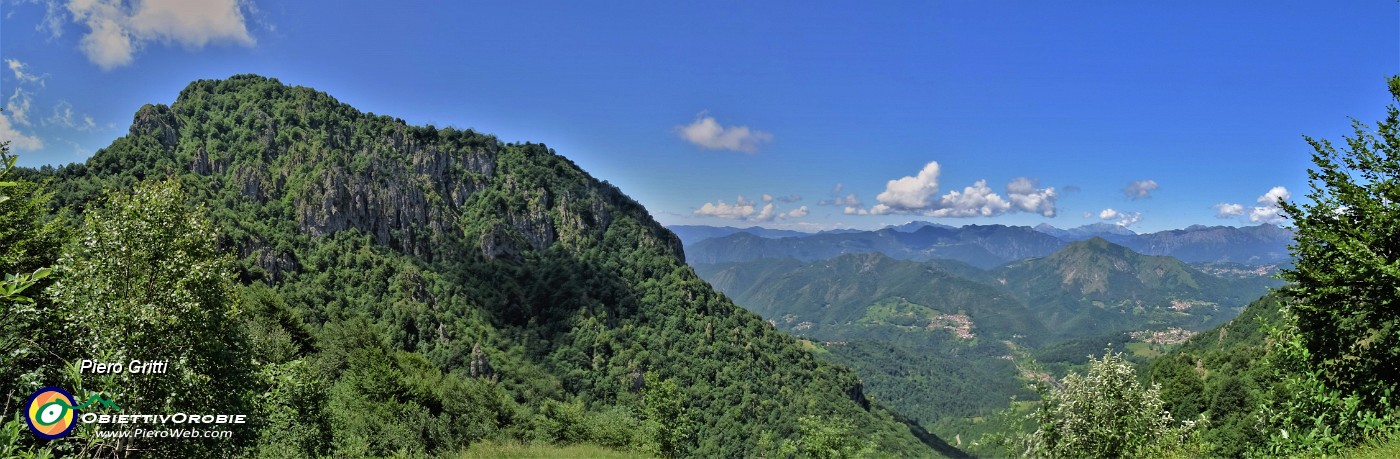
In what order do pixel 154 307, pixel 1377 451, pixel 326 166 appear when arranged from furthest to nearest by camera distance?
1. pixel 326 166
2. pixel 154 307
3. pixel 1377 451

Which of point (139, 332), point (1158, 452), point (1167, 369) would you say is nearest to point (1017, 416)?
point (1158, 452)

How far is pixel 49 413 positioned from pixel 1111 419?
83.0ft

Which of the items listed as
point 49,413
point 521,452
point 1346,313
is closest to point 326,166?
point 521,452

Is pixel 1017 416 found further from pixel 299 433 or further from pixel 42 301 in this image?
pixel 299 433

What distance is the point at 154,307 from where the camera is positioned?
12734 mm

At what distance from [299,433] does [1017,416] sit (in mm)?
32742

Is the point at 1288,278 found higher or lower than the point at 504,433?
higher

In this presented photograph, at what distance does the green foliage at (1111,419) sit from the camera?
57.1 feet

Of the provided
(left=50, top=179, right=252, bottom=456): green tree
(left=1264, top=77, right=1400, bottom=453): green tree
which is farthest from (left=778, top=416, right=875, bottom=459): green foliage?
(left=50, top=179, right=252, bottom=456): green tree

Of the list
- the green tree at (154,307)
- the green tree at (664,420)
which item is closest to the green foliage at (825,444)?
the green tree at (664,420)

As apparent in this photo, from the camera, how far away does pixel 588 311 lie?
174m

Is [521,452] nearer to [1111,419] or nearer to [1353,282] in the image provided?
[1111,419]

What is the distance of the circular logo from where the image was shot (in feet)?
28.6

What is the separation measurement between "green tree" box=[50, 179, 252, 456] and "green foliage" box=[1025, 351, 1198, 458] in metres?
24.2
